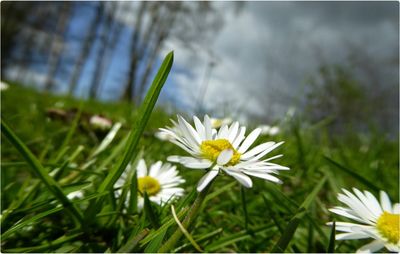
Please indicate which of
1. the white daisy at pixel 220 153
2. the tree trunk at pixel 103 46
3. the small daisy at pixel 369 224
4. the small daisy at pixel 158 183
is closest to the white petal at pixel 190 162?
the white daisy at pixel 220 153

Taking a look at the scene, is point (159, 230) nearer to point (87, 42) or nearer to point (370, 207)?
point (370, 207)

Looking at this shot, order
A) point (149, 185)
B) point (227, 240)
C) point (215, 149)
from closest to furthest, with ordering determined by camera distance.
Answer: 1. point (215, 149)
2. point (227, 240)
3. point (149, 185)

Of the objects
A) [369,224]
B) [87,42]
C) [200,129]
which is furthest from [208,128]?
[87,42]

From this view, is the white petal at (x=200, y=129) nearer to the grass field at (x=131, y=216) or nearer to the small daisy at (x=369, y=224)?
the grass field at (x=131, y=216)

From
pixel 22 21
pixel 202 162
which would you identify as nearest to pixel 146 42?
pixel 22 21

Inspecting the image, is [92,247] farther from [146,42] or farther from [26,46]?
[26,46]

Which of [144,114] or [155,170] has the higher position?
[144,114]
